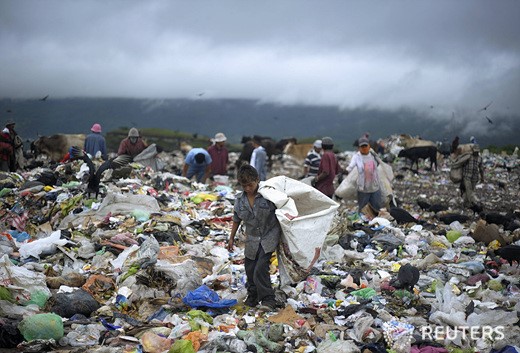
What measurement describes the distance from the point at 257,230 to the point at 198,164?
5.91 m

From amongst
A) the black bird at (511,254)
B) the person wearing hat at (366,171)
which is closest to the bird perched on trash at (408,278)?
the black bird at (511,254)

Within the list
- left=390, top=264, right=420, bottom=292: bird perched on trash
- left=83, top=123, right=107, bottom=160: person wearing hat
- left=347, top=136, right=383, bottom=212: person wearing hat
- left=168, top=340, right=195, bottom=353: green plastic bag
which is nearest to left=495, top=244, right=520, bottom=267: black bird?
left=390, top=264, right=420, bottom=292: bird perched on trash

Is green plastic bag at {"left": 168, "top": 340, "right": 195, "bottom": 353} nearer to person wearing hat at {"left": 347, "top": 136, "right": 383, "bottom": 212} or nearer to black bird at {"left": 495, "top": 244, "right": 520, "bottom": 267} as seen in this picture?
black bird at {"left": 495, "top": 244, "right": 520, "bottom": 267}

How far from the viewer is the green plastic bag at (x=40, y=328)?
11.7ft

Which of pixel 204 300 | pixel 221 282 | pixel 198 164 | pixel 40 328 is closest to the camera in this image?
pixel 40 328

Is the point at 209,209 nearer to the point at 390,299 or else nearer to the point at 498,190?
the point at 390,299

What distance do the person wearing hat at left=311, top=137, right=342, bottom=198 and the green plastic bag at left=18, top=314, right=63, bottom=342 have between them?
5013 millimetres

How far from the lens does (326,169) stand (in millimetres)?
7863

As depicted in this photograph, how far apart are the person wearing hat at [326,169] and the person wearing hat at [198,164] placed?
2767 millimetres

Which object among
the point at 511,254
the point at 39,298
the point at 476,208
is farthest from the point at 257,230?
the point at 476,208

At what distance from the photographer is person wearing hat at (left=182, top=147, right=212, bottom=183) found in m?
9.88

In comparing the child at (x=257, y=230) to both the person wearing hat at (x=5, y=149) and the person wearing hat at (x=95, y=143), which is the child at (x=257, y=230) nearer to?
the person wearing hat at (x=95, y=143)

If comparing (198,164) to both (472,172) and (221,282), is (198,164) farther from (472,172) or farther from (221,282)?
(472,172)

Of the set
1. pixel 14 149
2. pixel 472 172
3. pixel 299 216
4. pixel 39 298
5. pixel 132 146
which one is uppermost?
pixel 132 146
